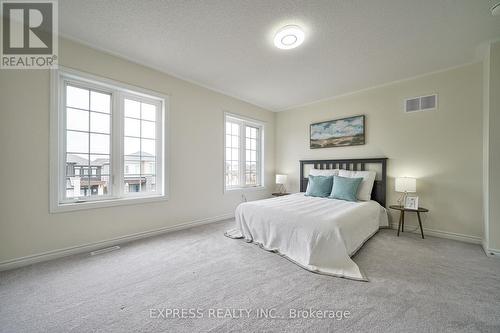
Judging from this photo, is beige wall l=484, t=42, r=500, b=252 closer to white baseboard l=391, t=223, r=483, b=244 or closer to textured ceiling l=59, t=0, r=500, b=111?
textured ceiling l=59, t=0, r=500, b=111

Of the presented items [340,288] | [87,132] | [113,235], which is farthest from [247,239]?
[87,132]

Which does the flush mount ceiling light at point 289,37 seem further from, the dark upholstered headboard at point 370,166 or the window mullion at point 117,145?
the dark upholstered headboard at point 370,166

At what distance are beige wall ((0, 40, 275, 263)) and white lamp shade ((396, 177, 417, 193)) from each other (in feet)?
10.2

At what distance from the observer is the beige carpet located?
134cm

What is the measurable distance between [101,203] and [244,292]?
7.20 feet

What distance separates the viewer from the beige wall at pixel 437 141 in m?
2.84

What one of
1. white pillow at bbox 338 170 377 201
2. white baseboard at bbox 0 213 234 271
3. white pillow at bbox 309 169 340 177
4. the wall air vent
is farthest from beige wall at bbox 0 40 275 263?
the wall air vent

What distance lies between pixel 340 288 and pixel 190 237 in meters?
2.14

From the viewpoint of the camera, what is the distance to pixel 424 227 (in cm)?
318

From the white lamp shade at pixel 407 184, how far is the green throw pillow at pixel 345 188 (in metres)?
0.54

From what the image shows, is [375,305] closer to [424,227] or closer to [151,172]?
[424,227]

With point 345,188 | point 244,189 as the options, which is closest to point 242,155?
point 244,189

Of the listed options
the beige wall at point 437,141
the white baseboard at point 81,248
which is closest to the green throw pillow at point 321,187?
the beige wall at point 437,141

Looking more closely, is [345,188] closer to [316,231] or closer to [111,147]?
[316,231]
